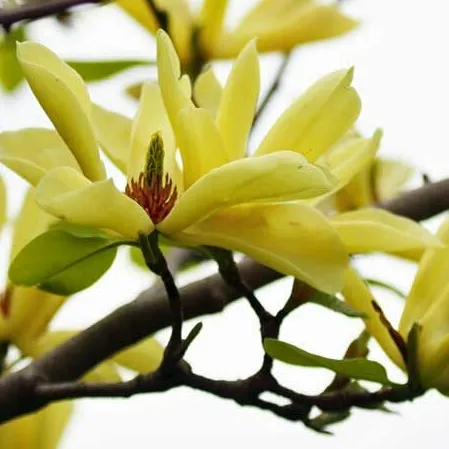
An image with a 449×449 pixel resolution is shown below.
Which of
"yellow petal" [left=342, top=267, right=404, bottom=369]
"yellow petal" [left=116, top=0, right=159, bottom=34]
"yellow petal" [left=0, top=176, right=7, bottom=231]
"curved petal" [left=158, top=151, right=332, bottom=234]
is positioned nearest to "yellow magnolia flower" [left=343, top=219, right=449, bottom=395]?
"yellow petal" [left=342, top=267, right=404, bottom=369]

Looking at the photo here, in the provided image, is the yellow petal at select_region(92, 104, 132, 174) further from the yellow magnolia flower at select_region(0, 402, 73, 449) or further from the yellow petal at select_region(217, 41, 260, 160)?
the yellow magnolia flower at select_region(0, 402, 73, 449)

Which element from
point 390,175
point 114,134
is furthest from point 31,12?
point 390,175

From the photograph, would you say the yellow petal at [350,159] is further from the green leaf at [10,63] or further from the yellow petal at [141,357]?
the green leaf at [10,63]

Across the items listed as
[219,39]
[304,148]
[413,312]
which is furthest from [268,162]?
[219,39]

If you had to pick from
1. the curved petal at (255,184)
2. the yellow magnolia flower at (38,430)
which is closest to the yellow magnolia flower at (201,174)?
the curved petal at (255,184)

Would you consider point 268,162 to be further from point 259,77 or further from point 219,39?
point 219,39

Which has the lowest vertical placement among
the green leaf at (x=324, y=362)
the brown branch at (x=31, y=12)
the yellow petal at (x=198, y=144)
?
the green leaf at (x=324, y=362)
